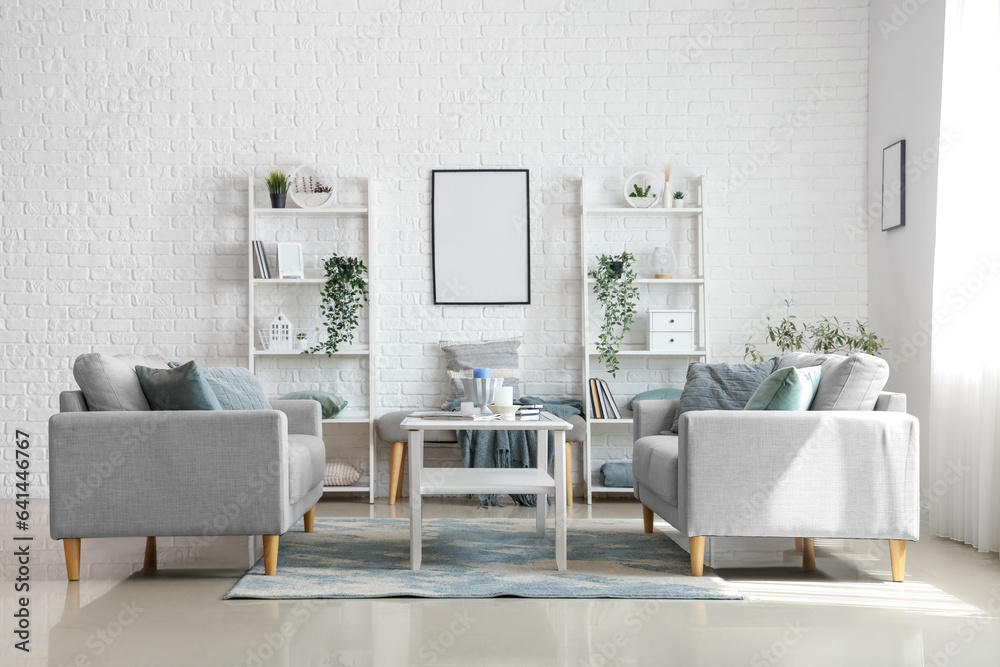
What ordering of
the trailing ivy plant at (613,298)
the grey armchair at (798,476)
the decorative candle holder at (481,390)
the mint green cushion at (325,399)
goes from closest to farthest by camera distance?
1. the grey armchair at (798,476)
2. the decorative candle holder at (481,390)
3. the mint green cushion at (325,399)
4. the trailing ivy plant at (613,298)

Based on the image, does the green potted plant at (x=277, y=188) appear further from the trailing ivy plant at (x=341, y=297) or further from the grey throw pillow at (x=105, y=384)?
the grey throw pillow at (x=105, y=384)

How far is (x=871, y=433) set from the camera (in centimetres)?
316

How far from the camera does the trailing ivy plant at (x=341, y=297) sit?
17.0ft

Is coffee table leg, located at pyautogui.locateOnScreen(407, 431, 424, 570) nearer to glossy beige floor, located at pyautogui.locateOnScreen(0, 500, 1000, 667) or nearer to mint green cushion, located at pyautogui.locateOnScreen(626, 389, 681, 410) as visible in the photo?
glossy beige floor, located at pyautogui.locateOnScreen(0, 500, 1000, 667)

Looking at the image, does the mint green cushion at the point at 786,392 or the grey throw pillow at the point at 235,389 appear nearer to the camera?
the mint green cushion at the point at 786,392

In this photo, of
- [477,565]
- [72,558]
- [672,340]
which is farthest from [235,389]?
[672,340]

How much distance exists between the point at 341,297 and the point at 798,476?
2.98 m

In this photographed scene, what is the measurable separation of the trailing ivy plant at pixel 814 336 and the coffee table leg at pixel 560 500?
90.5 inches

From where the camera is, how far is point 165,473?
124 inches

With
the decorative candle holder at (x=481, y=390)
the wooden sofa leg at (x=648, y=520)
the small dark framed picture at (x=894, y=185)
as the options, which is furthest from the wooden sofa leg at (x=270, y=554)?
the small dark framed picture at (x=894, y=185)

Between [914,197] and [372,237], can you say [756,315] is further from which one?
[372,237]

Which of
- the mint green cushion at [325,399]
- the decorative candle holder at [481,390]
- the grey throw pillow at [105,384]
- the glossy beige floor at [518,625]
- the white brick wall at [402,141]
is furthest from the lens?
the white brick wall at [402,141]

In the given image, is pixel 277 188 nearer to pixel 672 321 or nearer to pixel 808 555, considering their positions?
pixel 672 321

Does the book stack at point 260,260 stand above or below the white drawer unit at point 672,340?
above
